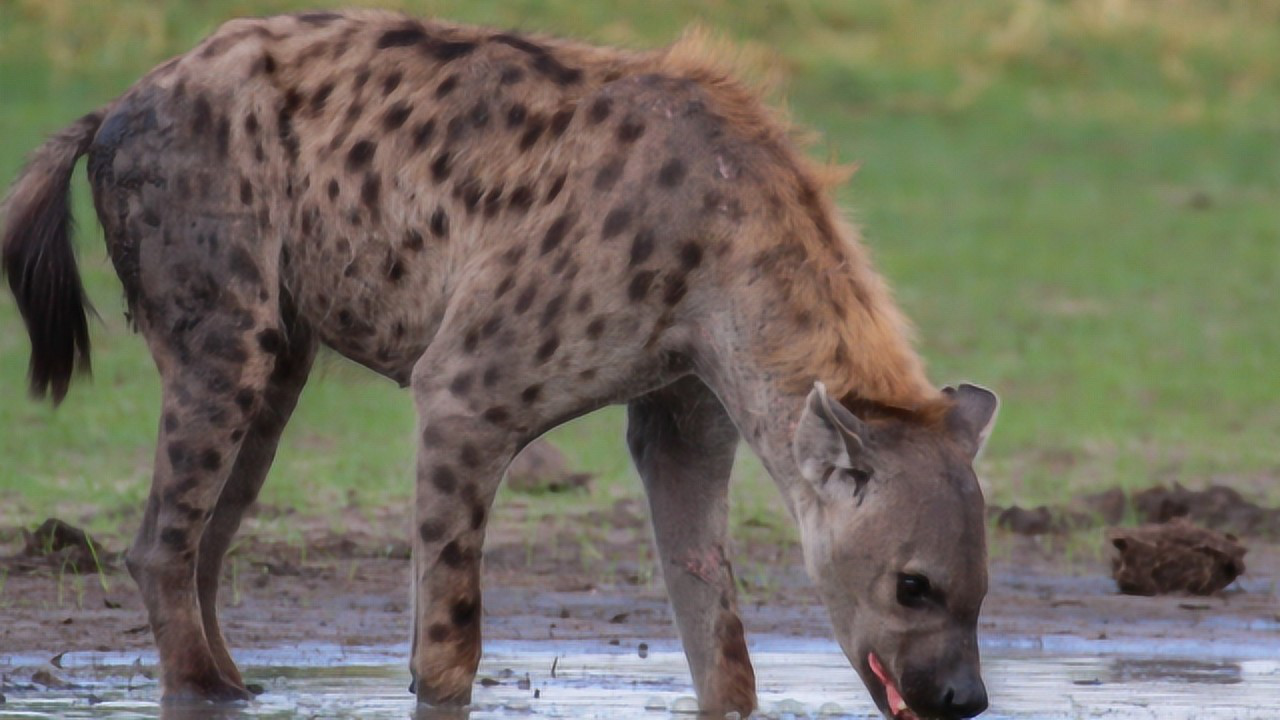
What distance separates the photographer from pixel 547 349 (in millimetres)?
4707

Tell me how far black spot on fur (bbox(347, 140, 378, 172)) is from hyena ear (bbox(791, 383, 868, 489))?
119 centimetres

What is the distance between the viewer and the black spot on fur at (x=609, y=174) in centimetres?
480

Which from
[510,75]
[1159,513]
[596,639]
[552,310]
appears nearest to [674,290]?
[552,310]

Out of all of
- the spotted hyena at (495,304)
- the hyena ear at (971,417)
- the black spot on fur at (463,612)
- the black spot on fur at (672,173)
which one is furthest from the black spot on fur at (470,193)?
the hyena ear at (971,417)

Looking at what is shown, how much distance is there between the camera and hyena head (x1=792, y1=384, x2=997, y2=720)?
4.23 meters

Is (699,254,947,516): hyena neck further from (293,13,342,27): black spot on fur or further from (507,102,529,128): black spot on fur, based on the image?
(293,13,342,27): black spot on fur

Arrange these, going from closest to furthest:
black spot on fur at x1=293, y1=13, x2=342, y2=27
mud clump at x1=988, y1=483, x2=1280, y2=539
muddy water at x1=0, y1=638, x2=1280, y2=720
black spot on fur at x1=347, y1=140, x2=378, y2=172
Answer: muddy water at x1=0, y1=638, x2=1280, y2=720
black spot on fur at x1=347, y1=140, x2=378, y2=172
black spot on fur at x1=293, y1=13, x2=342, y2=27
mud clump at x1=988, y1=483, x2=1280, y2=539

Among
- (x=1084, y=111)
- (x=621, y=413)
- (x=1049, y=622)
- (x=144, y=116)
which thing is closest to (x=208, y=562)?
(x=144, y=116)

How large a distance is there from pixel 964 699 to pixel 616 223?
3.76 ft

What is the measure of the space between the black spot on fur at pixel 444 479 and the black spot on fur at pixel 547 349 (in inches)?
10.9

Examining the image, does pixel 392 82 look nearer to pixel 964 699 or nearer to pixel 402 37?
pixel 402 37

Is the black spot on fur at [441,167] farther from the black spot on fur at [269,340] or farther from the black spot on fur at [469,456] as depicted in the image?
the black spot on fur at [469,456]

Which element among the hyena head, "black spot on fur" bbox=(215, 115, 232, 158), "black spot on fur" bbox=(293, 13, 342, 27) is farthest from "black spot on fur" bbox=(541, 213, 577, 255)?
"black spot on fur" bbox=(293, 13, 342, 27)

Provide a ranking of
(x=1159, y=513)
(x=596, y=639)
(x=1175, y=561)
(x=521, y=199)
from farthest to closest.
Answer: (x=1159, y=513) < (x=1175, y=561) < (x=596, y=639) < (x=521, y=199)
